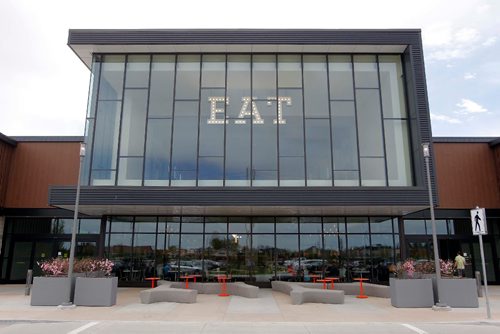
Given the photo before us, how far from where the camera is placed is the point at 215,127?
66.8ft

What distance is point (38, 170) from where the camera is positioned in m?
24.8

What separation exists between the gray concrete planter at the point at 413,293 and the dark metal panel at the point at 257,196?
388 centimetres

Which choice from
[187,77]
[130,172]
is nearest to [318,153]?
[187,77]

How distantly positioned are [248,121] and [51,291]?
37.3 feet

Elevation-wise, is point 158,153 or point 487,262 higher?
point 158,153

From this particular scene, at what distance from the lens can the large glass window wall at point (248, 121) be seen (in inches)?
782

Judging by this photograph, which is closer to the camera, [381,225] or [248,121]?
[248,121]

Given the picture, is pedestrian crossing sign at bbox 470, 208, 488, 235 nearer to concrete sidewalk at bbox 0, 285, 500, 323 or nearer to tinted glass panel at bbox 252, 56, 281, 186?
concrete sidewalk at bbox 0, 285, 500, 323

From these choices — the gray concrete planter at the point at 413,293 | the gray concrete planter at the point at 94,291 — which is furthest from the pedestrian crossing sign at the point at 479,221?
the gray concrete planter at the point at 94,291

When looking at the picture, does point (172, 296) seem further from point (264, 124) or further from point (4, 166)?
point (4, 166)

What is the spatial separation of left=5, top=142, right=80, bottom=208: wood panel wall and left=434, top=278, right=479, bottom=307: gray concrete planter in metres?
20.2

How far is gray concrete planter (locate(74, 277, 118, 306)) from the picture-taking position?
1502 cm

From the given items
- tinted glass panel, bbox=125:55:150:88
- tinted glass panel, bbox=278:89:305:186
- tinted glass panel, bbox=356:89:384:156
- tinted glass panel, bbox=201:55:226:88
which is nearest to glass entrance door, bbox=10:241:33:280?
tinted glass panel, bbox=125:55:150:88

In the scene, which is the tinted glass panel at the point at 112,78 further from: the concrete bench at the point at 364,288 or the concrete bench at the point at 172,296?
the concrete bench at the point at 364,288
